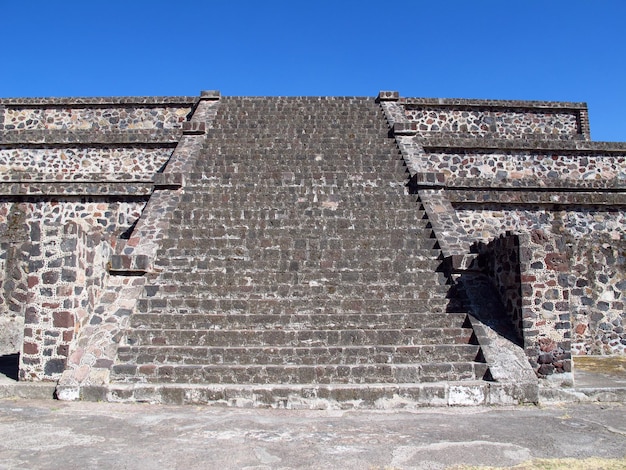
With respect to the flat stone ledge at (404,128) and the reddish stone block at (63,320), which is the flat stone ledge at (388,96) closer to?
the flat stone ledge at (404,128)

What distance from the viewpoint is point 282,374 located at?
301 inches

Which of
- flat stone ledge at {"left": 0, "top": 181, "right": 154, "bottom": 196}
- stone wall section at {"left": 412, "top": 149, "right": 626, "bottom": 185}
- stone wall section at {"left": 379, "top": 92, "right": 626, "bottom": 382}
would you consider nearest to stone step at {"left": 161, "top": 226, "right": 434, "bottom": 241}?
stone wall section at {"left": 379, "top": 92, "right": 626, "bottom": 382}

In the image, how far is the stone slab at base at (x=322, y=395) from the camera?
7184 millimetres

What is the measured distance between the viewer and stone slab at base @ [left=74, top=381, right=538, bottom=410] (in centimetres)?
718

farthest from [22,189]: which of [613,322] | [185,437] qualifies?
[613,322]

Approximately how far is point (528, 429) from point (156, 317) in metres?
5.47

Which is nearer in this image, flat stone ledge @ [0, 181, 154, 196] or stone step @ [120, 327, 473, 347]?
stone step @ [120, 327, 473, 347]

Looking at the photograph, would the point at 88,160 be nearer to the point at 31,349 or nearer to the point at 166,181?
the point at 166,181

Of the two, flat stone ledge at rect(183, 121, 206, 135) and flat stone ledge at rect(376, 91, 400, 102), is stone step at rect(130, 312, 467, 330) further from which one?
flat stone ledge at rect(376, 91, 400, 102)

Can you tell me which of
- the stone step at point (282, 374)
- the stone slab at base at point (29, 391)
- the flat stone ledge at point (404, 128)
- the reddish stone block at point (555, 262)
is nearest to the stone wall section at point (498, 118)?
the flat stone ledge at point (404, 128)

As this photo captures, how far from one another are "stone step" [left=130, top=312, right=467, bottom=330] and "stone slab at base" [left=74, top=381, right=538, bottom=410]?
1.37 m

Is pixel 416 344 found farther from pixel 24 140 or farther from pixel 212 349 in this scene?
pixel 24 140

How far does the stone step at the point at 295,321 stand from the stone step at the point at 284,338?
0.24m

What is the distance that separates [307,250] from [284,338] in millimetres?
2516
